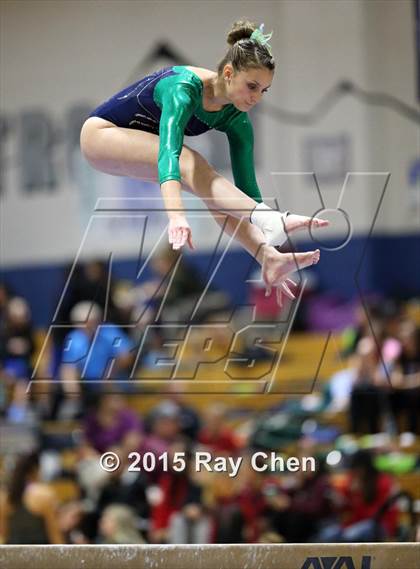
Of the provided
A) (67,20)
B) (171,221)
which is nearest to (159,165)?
(171,221)

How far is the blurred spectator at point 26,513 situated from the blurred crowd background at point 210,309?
0.01 meters

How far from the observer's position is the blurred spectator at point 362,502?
249 inches

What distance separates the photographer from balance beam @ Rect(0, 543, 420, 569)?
150 inches

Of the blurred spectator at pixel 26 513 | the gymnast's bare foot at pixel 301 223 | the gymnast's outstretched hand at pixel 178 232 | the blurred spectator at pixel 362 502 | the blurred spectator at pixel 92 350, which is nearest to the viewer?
the gymnast's outstretched hand at pixel 178 232

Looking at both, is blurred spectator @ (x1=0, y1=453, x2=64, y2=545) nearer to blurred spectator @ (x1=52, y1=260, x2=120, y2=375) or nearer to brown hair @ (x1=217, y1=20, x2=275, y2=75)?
blurred spectator @ (x1=52, y1=260, x2=120, y2=375)

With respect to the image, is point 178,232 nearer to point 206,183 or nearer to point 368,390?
point 206,183

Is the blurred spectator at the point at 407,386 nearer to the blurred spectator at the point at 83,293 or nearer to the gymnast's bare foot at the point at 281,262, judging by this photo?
the blurred spectator at the point at 83,293

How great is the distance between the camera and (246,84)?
3844mm

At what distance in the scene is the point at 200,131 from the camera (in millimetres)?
4055

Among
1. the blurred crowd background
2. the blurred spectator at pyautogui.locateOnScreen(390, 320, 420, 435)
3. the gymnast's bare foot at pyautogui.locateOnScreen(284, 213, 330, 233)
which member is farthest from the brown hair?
the blurred spectator at pyautogui.locateOnScreen(390, 320, 420, 435)

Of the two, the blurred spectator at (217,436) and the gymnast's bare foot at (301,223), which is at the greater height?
the gymnast's bare foot at (301,223)

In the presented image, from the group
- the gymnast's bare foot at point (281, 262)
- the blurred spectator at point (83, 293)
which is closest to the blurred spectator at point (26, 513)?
the blurred spectator at point (83, 293)

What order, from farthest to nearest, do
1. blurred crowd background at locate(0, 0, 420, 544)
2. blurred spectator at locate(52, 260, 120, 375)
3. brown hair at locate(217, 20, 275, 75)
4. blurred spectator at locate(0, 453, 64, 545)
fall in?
blurred spectator at locate(0, 453, 64, 545), blurred crowd background at locate(0, 0, 420, 544), blurred spectator at locate(52, 260, 120, 375), brown hair at locate(217, 20, 275, 75)

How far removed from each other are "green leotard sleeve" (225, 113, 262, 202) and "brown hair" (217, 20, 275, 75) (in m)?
0.25
